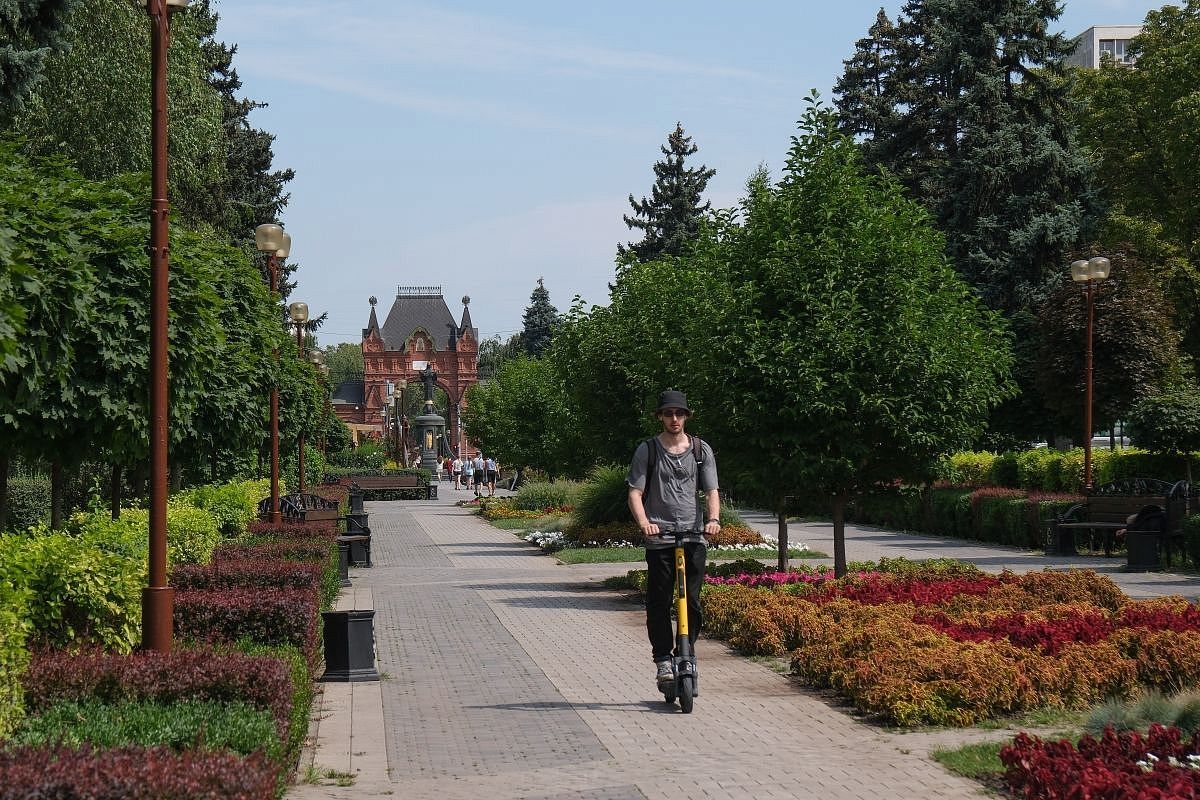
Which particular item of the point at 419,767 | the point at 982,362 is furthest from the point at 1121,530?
the point at 419,767

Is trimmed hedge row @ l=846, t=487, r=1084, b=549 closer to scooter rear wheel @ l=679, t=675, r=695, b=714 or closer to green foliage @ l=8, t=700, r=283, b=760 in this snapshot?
scooter rear wheel @ l=679, t=675, r=695, b=714

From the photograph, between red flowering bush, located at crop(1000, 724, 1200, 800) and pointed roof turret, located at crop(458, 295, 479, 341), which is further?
pointed roof turret, located at crop(458, 295, 479, 341)

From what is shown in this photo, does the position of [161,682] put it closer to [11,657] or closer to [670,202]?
[11,657]

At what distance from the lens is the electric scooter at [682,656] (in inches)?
357

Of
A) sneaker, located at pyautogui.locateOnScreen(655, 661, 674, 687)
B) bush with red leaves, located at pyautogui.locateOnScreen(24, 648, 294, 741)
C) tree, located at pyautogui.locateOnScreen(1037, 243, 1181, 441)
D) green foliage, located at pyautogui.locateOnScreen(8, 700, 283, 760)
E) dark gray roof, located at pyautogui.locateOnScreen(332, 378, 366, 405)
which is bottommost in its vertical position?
sneaker, located at pyautogui.locateOnScreen(655, 661, 674, 687)

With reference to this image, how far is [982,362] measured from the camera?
1578 centimetres

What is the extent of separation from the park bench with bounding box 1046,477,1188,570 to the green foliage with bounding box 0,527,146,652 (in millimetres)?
14748

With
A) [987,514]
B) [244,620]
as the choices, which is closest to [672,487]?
[244,620]

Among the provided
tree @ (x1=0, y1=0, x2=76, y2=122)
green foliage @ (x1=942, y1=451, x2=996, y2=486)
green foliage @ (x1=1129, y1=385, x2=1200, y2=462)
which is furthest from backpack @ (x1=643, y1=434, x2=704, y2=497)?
green foliage @ (x1=942, y1=451, x2=996, y2=486)

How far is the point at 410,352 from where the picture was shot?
14512cm

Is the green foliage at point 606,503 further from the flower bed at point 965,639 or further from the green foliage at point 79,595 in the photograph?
the green foliage at point 79,595

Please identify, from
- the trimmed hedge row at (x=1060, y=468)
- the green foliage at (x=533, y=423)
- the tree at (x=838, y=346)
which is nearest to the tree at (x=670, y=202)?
the green foliage at (x=533, y=423)

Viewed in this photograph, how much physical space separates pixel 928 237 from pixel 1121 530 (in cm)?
756

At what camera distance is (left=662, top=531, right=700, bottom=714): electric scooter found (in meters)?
9.06
